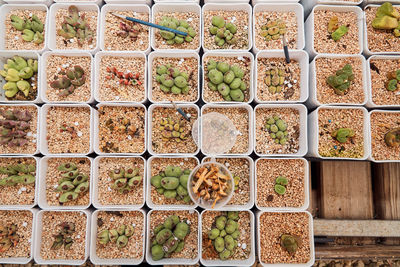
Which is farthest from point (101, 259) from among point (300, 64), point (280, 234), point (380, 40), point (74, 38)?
point (380, 40)

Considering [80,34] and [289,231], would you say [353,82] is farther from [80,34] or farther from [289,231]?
[80,34]

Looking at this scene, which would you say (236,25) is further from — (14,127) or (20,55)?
(14,127)

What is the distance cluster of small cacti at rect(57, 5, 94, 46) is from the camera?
1879mm

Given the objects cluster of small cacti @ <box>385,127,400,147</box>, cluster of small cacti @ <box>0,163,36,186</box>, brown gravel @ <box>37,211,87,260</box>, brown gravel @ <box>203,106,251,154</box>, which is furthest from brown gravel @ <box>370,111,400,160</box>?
cluster of small cacti @ <box>0,163,36,186</box>

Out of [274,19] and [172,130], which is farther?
[274,19]

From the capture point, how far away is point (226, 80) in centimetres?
175

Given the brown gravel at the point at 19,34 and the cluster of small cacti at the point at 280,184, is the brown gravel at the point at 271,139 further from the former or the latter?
the brown gravel at the point at 19,34

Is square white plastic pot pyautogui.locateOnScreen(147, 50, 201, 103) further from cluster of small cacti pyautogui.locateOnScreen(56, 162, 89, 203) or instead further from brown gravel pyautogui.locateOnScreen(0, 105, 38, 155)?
brown gravel pyautogui.locateOnScreen(0, 105, 38, 155)

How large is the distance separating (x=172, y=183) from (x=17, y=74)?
1.22 m

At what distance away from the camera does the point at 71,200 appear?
70.5 inches

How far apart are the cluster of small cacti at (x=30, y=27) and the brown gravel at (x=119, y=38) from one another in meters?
0.43

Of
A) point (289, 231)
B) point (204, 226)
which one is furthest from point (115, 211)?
point (289, 231)

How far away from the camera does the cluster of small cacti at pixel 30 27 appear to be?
1869 millimetres

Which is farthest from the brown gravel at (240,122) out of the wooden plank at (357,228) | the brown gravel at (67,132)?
the brown gravel at (67,132)
